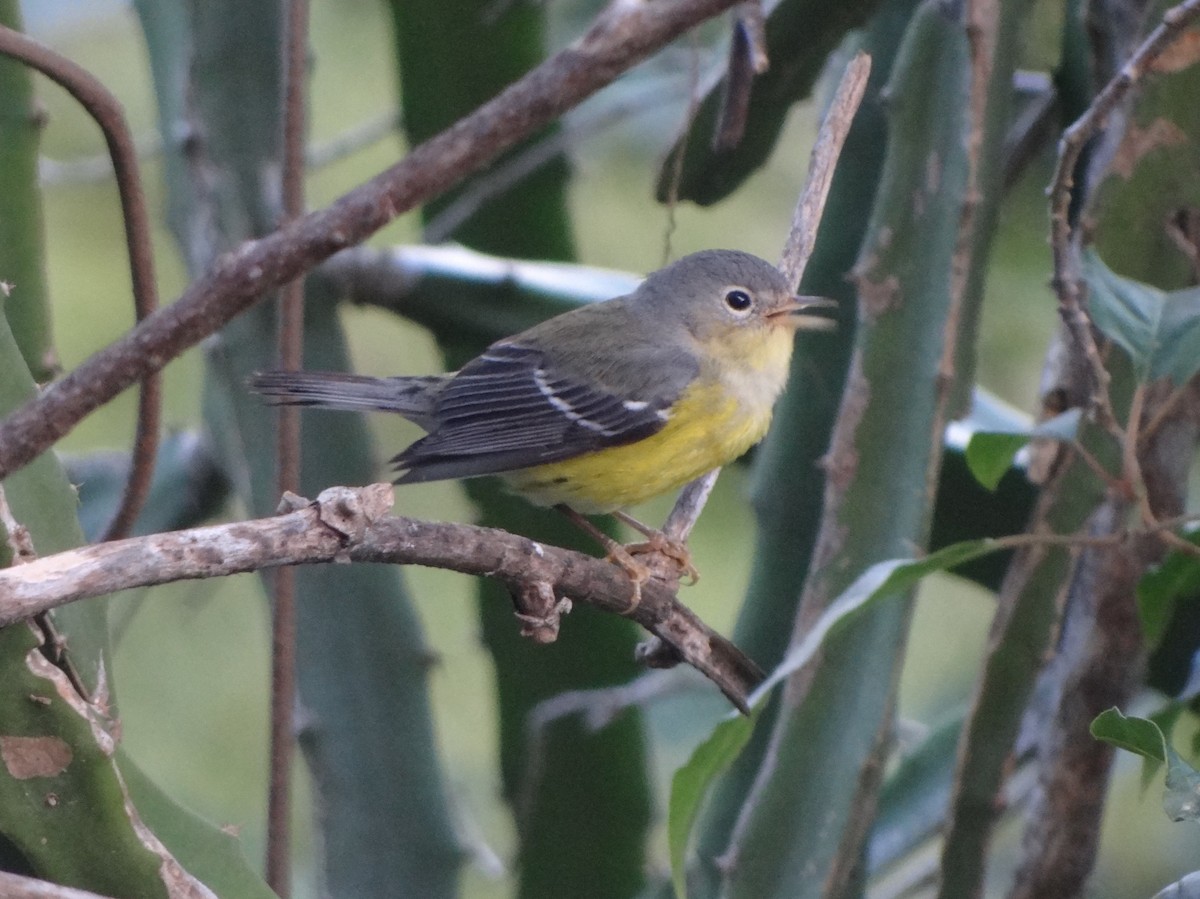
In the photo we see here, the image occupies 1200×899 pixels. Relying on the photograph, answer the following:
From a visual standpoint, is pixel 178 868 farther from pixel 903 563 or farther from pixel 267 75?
pixel 267 75

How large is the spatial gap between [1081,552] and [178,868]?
1.82 meters

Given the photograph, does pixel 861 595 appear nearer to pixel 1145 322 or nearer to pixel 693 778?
pixel 693 778

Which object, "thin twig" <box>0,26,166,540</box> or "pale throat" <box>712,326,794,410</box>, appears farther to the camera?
"pale throat" <box>712,326,794,410</box>

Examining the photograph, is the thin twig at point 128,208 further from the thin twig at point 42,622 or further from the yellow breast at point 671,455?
the yellow breast at point 671,455

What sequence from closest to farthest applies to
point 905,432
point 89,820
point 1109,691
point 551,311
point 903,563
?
point 89,820, point 903,563, point 905,432, point 1109,691, point 551,311

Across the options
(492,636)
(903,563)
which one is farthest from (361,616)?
(903,563)

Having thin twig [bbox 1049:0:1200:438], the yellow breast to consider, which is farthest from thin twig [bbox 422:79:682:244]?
thin twig [bbox 1049:0:1200:438]

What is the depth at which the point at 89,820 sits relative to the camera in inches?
56.2

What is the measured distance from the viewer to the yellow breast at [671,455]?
8.80ft

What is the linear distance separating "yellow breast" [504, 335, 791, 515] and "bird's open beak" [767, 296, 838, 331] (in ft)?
0.50

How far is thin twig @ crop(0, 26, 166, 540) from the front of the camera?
5.74 feet

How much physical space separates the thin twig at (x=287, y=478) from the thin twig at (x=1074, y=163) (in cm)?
113

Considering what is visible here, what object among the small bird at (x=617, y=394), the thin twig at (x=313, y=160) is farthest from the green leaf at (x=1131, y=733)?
the thin twig at (x=313, y=160)

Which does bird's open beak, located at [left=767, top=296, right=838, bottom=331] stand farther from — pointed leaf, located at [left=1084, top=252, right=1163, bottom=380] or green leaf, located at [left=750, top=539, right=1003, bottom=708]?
green leaf, located at [left=750, top=539, right=1003, bottom=708]
